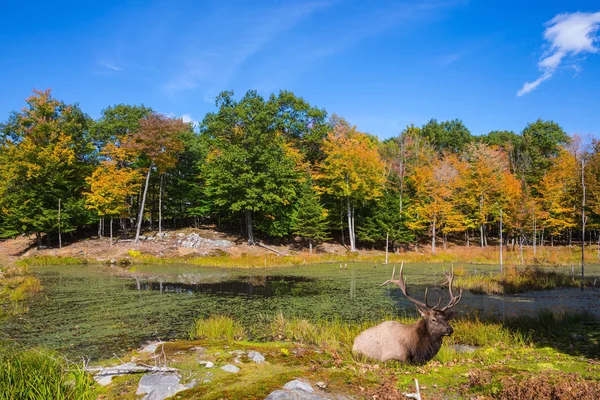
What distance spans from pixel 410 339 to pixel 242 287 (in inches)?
530

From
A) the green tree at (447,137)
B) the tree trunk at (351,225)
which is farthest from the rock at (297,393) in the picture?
the green tree at (447,137)

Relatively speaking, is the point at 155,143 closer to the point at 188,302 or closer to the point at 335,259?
the point at 335,259

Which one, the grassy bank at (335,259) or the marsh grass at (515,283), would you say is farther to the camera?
the grassy bank at (335,259)

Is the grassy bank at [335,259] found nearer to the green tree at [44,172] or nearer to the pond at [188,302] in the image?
the pond at [188,302]

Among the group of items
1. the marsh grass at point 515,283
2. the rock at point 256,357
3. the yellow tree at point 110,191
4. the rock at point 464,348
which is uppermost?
the yellow tree at point 110,191

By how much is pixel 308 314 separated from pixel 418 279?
11.1m

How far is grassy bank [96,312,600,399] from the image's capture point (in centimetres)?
517

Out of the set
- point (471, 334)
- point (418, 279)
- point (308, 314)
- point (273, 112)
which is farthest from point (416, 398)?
point (273, 112)

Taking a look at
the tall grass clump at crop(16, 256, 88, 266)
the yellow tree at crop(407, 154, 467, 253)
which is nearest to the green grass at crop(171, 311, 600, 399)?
the tall grass clump at crop(16, 256, 88, 266)

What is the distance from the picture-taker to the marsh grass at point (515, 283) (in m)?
17.8

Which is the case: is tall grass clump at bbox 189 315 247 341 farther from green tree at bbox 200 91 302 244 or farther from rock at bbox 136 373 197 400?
green tree at bbox 200 91 302 244

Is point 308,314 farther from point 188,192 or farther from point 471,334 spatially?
point 188,192

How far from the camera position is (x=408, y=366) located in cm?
671

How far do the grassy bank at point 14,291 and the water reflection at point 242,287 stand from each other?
13.7ft
